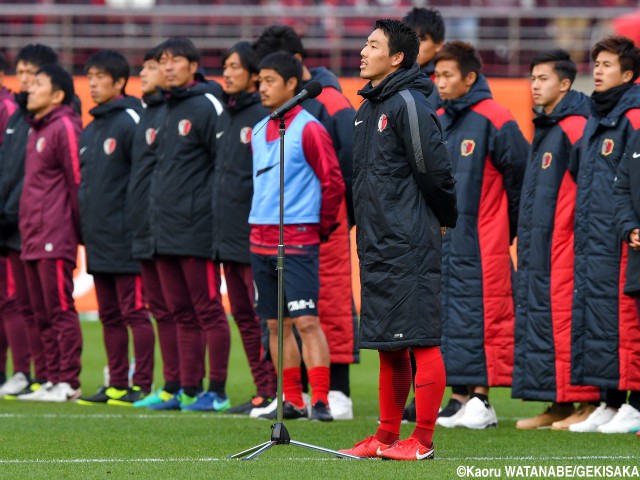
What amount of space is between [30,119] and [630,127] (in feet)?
16.0

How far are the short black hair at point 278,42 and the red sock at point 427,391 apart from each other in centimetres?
352

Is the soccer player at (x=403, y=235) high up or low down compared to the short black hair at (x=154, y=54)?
down

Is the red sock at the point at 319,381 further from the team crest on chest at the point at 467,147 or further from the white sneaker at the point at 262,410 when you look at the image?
the team crest on chest at the point at 467,147

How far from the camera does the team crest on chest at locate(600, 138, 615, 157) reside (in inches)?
332

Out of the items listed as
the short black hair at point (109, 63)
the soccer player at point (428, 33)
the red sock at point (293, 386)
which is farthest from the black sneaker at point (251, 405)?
the short black hair at point (109, 63)

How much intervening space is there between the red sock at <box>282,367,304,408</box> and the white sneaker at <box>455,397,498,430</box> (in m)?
1.00

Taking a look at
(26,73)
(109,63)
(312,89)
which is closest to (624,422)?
(312,89)

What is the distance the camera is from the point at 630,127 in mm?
8398

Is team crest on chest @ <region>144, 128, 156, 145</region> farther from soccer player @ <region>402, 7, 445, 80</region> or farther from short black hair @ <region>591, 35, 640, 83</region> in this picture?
short black hair @ <region>591, 35, 640, 83</region>

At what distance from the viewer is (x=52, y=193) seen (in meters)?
10.9

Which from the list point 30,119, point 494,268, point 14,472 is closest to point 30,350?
point 30,119

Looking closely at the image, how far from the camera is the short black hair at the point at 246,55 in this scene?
9.77 meters

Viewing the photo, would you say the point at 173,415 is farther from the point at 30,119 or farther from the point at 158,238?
the point at 30,119

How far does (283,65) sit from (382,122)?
2.24 m
